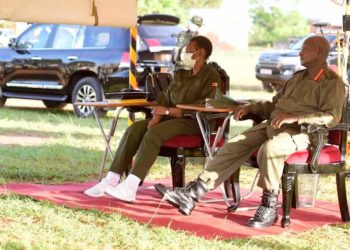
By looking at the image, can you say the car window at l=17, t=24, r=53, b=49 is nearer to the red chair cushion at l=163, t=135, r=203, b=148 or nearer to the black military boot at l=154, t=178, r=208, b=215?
the red chair cushion at l=163, t=135, r=203, b=148

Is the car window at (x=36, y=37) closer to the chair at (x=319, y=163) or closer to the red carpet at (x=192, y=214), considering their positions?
the red carpet at (x=192, y=214)

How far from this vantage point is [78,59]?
13602mm

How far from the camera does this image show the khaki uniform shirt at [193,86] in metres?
6.64

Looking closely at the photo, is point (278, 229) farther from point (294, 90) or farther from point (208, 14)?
point (208, 14)

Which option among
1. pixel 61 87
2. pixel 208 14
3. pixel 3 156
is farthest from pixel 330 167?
pixel 208 14

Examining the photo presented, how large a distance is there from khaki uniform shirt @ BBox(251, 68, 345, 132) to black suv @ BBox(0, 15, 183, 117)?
679 centimetres

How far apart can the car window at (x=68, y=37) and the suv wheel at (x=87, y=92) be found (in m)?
0.62

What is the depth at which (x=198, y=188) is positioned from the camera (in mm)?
6023

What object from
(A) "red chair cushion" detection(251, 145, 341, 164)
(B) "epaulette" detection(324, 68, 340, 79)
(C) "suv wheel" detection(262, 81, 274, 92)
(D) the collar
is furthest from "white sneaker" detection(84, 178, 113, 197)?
(C) "suv wheel" detection(262, 81, 274, 92)

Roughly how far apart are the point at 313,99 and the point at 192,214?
1.20 metres

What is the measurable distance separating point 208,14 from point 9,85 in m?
18.5

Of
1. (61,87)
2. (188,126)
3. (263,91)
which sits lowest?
(263,91)

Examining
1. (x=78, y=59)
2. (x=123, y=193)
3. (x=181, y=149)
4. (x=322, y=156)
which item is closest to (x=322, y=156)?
(x=322, y=156)

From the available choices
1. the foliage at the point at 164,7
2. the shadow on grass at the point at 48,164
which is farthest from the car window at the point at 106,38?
the foliage at the point at 164,7
